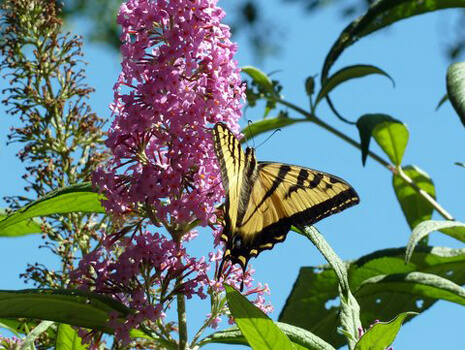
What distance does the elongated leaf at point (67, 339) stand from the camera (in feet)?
7.14

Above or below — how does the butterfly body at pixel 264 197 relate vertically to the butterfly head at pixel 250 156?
below

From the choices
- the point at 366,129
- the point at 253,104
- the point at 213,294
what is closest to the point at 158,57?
the point at 213,294

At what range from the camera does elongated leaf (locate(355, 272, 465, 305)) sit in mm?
2467

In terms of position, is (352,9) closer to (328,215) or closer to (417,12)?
(417,12)

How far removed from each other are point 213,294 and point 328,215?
0.47 m

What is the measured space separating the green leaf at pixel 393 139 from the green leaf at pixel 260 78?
61 cm

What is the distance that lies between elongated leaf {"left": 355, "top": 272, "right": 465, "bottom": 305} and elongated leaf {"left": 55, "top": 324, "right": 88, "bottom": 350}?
0.98 metres

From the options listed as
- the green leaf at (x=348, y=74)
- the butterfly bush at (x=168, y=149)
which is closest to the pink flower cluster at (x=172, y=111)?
the butterfly bush at (x=168, y=149)

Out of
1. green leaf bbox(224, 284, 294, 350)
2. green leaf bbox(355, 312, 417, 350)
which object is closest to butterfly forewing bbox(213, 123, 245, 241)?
green leaf bbox(224, 284, 294, 350)

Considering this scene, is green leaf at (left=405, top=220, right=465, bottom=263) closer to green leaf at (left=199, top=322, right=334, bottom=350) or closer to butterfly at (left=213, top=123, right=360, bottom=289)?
butterfly at (left=213, top=123, right=360, bottom=289)

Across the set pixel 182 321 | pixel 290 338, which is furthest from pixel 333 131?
→ pixel 182 321

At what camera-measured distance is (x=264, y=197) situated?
96.4 inches

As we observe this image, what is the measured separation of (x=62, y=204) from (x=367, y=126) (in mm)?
1348

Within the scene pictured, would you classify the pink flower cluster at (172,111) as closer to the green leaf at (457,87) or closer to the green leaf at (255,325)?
the green leaf at (255,325)
